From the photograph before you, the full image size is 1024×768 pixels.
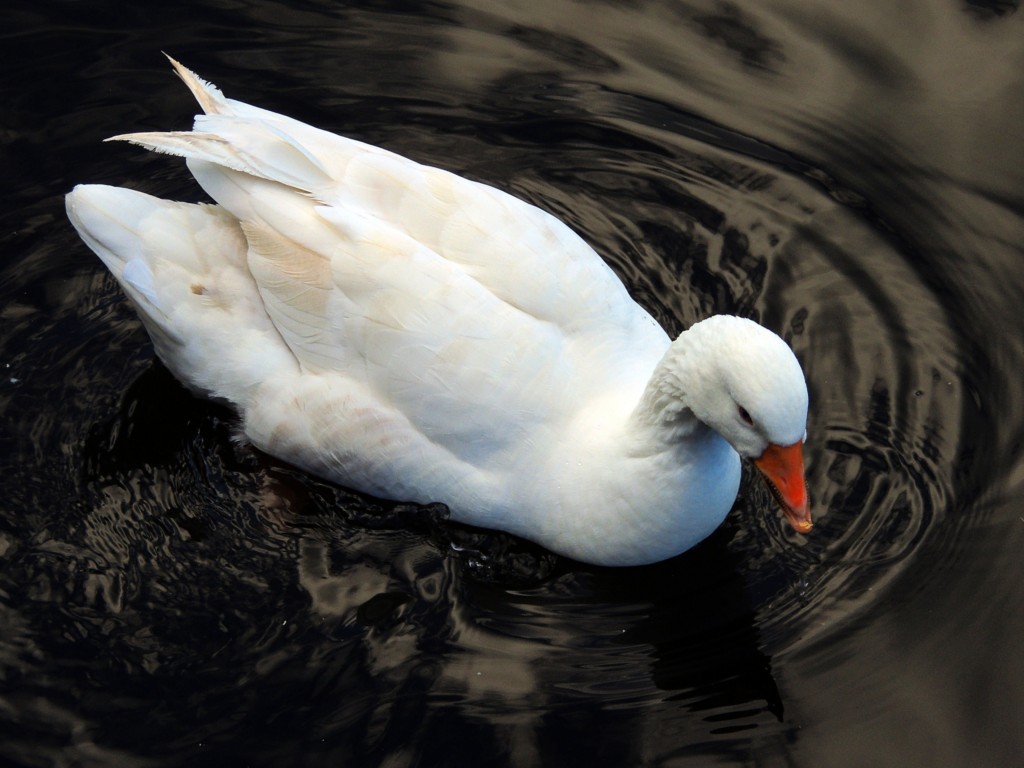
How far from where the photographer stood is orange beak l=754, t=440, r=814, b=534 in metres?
4.99

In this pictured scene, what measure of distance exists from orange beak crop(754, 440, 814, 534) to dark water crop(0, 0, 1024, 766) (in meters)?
0.69

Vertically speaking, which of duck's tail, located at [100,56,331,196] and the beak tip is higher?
duck's tail, located at [100,56,331,196]

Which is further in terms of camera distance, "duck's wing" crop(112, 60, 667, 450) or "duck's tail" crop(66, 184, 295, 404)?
"duck's tail" crop(66, 184, 295, 404)

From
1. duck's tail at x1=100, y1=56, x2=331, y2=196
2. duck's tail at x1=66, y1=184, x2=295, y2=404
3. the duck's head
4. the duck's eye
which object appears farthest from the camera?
duck's tail at x1=66, y1=184, x2=295, y2=404

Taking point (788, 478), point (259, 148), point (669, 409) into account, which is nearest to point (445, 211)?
point (259, 148)

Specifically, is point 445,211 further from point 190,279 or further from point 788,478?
point 788,478

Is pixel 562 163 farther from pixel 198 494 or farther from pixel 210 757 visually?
pixel 210 757

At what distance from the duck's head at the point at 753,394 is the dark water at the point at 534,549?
0.88m

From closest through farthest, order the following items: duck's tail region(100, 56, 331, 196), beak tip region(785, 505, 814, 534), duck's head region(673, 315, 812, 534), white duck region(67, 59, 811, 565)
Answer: duck's head region(673, 315, 812, 534), beak tip region(785, 505, 814, 534), white duck region(67, 59, 811, 565), duck's tail region(100, 56, 331, 196)

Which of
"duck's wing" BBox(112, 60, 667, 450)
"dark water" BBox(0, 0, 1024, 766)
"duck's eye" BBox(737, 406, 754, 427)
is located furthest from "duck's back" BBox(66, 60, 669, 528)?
"duck's eye" BBox(737, 406, 754, 427)

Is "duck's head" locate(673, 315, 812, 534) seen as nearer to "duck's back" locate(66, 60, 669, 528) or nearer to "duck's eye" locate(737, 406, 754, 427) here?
"duck's eye" locate(737, 406, 754, 427)

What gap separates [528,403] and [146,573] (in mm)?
1908

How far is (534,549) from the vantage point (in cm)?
587

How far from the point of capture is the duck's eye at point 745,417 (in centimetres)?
493
